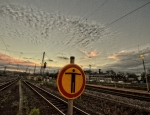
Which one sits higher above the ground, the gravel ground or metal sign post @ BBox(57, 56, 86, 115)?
metal sign post @ BBox(57, 56, 86, 115)

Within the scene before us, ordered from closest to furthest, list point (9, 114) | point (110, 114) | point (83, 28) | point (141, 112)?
point (9, 114)
point (110, 114)
point (141, 112)
point (83, 28)

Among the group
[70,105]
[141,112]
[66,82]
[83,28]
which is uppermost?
[83,28]

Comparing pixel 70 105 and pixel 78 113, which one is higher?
pixel 70 105

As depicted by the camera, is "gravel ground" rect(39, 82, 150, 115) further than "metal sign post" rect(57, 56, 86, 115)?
Yes

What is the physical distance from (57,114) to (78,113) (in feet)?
4.22

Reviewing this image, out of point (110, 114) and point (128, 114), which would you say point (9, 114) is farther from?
point (128, 114)

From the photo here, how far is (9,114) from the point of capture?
6.91 m

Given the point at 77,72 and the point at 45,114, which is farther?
the point at 45,114

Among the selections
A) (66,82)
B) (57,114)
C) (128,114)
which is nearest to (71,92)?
(66,82)

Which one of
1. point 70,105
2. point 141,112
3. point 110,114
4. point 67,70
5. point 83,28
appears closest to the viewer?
point 70,105

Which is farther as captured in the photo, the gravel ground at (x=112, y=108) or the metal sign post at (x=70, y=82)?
the gravel ground at (x=112, y=108)

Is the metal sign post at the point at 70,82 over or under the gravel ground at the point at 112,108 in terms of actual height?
over

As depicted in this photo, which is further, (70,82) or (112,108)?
(112,108)

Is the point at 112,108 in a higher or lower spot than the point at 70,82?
lower
